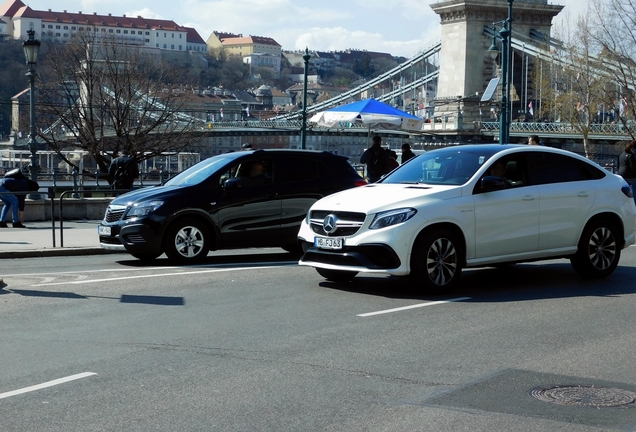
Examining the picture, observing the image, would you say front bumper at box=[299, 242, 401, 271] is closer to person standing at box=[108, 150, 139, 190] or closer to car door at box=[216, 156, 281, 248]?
car door at box=[216, 156, 281, 248]

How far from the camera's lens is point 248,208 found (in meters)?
15.0

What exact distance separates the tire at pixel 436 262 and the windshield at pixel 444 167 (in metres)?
0.82

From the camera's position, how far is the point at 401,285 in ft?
39.6

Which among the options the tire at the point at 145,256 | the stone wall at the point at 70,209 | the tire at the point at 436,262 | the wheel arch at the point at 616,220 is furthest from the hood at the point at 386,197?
the stone wall at the point at 70,209

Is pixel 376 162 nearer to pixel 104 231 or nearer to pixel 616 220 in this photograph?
pixel 104 231

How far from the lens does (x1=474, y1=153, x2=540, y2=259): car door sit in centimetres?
1163

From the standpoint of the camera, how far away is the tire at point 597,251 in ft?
41.4

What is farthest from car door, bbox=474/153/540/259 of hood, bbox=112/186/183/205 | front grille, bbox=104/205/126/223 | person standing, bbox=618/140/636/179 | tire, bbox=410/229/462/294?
person standing, bbox=618/140/636/179

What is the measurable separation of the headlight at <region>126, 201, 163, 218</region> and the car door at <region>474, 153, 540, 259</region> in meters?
4.86

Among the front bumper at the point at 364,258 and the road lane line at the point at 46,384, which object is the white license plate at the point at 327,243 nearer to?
the front bumper at the point at 364,258

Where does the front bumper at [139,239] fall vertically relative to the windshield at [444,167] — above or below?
below

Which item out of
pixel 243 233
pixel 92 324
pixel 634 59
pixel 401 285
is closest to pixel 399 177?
pixel 401 285

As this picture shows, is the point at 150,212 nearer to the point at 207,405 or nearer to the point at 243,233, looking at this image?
the point at 243,233

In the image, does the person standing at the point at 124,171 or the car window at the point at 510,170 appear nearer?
the car window at the point at 510,170
